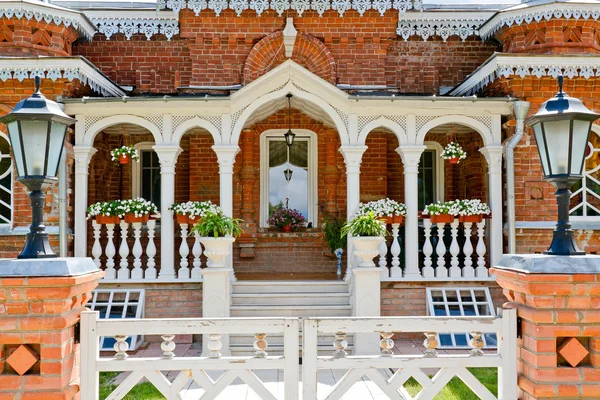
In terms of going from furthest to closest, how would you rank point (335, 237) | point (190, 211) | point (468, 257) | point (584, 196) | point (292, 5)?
point (292, 5), point (335, 237), point (584, 196), point (468, 257), point (190, 211)

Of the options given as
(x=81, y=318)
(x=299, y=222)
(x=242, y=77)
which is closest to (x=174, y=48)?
(x=242, y=77)

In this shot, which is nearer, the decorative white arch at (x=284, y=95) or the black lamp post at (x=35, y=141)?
the black lamp post at (x=35, y=141)

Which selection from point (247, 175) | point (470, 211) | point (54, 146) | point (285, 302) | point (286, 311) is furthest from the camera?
point (247, 175)

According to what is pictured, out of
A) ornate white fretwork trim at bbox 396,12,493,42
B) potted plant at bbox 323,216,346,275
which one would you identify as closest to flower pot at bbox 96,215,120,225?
potted plant at bbox 323,216,346,275

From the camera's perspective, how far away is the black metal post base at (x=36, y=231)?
11.8 ft

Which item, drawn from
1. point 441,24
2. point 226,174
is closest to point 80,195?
point 226,174

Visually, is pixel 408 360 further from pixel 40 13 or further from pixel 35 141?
pixel 40 13

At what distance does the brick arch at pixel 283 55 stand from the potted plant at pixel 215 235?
437 cm

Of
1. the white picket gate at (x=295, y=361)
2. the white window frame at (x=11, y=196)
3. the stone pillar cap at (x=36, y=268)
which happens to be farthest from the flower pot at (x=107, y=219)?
the stone pillar cap at (x=36, y=268)

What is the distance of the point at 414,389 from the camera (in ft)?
20.0

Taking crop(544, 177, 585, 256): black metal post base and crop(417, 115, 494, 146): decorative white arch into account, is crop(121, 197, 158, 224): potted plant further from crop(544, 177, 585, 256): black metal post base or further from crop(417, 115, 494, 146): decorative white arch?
crop(544, 177, 585, 256): black metal post base

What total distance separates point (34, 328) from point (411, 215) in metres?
6.46

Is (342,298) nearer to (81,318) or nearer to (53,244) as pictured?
(53,244)

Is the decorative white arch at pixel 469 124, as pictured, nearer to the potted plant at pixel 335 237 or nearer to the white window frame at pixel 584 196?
the white window frame at pixel 584 196
